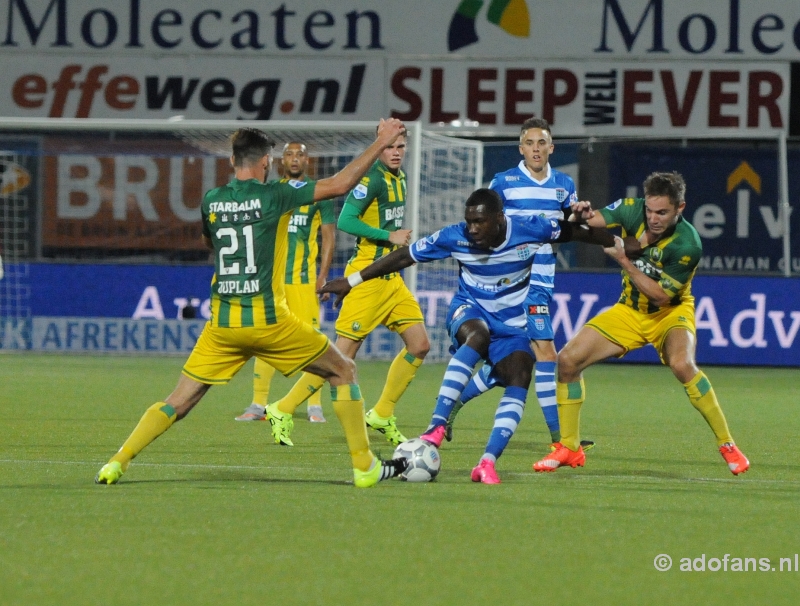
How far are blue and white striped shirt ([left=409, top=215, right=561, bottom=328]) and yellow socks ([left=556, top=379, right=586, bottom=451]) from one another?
→ 30.2 inches

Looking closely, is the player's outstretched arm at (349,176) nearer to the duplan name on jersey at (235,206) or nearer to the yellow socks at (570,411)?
the duplan name on jersey at (235,206)

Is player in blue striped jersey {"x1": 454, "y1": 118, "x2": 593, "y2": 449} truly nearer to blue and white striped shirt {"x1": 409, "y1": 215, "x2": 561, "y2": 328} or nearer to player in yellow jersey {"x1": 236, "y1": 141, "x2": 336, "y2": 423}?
blue and white striped shirt {"x1": 409, "y1": 215, "x2": 561, "y2": 328}

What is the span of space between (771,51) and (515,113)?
355 cm

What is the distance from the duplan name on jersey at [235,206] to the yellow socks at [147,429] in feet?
3.15

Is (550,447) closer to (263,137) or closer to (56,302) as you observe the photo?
(263,137)

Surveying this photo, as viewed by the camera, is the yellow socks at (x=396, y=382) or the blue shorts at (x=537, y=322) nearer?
the blue shorts at (x=537, y=322)

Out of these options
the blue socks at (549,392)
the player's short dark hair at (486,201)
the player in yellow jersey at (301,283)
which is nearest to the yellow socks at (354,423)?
the player's short dark hair at (486,201)

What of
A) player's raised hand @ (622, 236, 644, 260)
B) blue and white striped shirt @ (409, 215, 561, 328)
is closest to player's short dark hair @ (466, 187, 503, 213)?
blue and white striped shirt @ (409, 215, 561, 328)

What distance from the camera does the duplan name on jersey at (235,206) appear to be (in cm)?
647

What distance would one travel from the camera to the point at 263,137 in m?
6.61

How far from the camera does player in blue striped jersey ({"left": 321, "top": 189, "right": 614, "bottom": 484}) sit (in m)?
6.88

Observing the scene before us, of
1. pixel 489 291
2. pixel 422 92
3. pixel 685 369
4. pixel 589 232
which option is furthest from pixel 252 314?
pixel 422 92

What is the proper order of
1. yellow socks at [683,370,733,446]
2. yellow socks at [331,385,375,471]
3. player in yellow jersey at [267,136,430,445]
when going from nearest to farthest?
yellow socks at [331,385,375,471] < yellow socks at [683,370,733,446] < player in yellow jersey at [267,136,430,445]

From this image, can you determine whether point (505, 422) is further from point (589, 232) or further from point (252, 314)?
point (252, 314)
